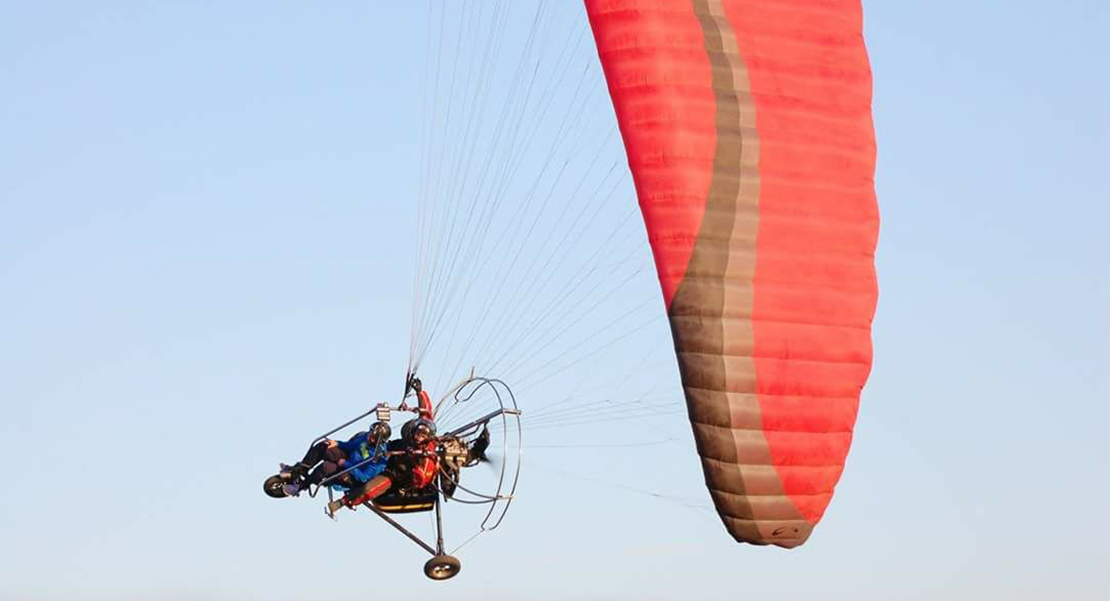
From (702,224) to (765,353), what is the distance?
0.97m

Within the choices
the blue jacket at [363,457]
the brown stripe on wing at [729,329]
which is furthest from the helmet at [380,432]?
the brown stripe on wing at [729,329]

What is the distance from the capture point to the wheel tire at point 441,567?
17.9 meters

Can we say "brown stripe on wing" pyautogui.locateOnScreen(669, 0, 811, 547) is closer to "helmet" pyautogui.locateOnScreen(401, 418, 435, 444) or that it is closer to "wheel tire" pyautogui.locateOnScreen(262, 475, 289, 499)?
"helmet" pyautogui.locateOnScreen(401, 418, 435, 444)

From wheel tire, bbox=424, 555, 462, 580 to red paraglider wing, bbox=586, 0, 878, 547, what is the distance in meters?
1.83

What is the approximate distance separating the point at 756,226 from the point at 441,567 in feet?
10.2

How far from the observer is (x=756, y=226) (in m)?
18.0

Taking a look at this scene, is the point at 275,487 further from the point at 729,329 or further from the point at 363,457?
the point at 729,329

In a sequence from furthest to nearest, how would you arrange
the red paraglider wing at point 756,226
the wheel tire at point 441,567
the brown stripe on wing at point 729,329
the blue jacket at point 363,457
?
the wheel tire at point 441,567 → the blue jacket at point 363,457 → the red paraglider wing at point 756,226 → the brown stripe on wing at point 729,329

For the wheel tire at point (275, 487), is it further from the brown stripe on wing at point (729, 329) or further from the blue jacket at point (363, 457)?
the brown stripe on wing at point (729, 329)

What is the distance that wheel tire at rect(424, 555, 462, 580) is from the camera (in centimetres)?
1788

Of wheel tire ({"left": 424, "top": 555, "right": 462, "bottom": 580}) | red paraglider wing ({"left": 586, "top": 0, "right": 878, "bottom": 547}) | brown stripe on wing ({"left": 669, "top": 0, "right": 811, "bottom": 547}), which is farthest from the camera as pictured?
wheel tire ({"left": 424, "top": 555, "right": 462, "bottom": 580})

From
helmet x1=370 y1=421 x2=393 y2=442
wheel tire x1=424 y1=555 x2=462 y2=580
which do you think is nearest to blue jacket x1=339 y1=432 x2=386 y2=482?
helmet x1=370 y1=421 x2=393 y2=442

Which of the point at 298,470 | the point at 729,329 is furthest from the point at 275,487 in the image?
the point at 729,329

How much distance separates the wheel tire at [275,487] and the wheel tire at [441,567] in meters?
1.08
